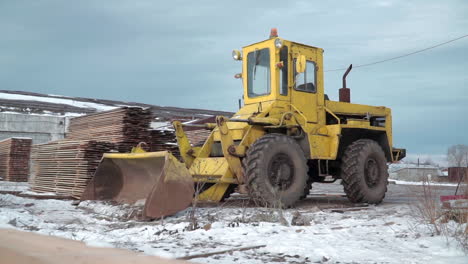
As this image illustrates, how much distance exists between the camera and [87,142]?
1128 cm

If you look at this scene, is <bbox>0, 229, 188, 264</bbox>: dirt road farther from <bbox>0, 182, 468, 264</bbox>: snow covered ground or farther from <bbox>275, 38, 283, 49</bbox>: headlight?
<bbox>275, 38, 283, 49</bbox>: headlight

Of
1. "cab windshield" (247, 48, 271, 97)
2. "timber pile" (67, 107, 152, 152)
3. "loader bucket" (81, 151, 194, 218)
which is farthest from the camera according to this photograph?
"timber pile" (67, 107, 152, 152)

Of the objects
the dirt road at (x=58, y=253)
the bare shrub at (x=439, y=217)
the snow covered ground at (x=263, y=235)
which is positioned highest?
the bare shrub at (x=439, y=217)

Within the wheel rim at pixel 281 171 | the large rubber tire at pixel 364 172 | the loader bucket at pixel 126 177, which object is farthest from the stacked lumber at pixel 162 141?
the large rubber tire at pixel 364 172

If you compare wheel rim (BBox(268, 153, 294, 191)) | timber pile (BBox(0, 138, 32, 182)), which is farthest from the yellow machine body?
timber pile (BBox(0, 138, 32, 182))

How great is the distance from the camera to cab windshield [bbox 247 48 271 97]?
10234 millimetres

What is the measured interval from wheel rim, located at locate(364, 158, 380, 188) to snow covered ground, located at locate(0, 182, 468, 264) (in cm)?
250

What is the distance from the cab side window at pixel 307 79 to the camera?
34.2 feet

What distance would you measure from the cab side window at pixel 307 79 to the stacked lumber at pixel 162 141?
358cm

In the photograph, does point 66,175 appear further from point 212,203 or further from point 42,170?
point 212,203

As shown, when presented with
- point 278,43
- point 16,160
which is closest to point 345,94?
point 278,43

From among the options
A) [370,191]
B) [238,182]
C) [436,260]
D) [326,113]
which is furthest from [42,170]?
[436,260]

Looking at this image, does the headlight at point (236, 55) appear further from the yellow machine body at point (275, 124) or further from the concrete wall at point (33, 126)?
the concrete wall at point (33, 126)

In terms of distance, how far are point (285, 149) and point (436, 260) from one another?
456cm
